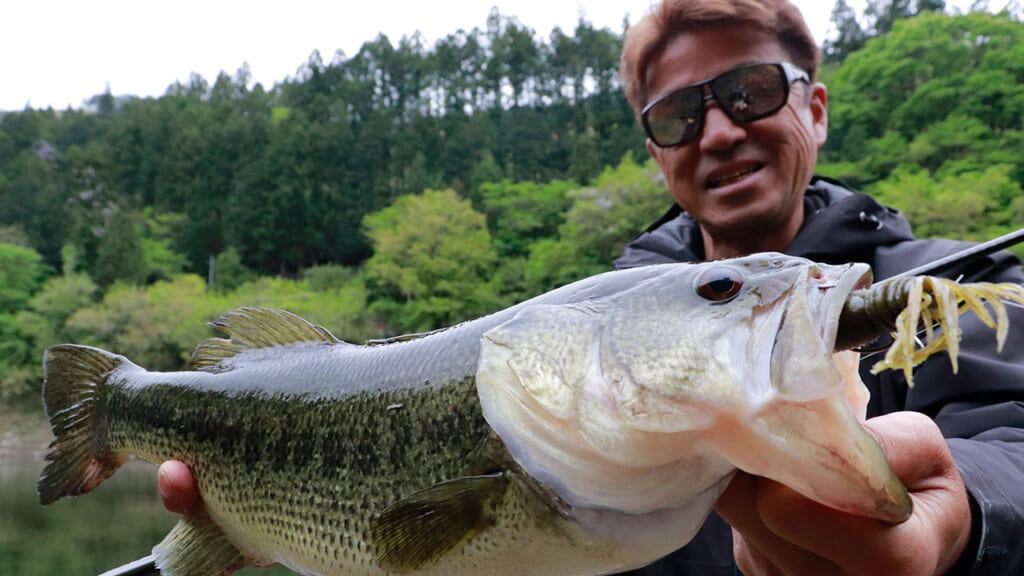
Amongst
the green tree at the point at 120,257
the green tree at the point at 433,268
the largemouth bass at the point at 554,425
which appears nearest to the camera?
the largemouth bass at the point at 554,425

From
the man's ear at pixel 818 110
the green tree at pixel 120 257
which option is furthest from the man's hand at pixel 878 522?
the green tree at pixel 120 257

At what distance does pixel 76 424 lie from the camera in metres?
2.38

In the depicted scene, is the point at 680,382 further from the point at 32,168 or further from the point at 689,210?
the point at 32,168

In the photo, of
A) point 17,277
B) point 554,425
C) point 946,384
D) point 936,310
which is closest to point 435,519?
point 554,425

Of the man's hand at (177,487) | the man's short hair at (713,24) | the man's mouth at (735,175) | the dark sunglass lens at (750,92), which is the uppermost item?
the man's short hair at (713,24)

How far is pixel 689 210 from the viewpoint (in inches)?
126

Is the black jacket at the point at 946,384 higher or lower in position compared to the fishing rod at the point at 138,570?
higher

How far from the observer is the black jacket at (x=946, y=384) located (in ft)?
4.11

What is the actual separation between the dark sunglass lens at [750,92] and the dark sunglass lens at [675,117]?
0.10 m

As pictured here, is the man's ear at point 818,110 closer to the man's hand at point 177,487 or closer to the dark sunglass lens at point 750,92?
the dark sunglass lens at point 750,92

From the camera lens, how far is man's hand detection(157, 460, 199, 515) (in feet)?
6.48

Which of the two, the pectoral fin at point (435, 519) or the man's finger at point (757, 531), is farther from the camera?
the pectoral fin at point (435, 519)

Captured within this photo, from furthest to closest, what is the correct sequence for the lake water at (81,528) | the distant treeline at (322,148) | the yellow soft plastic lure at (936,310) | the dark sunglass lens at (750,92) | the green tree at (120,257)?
1. the distant treeline at (322,148)
2. the green tree at (120,257)
3. the lake water at (81,528)
4. the dark sunglass lens at (750,92)
5. the yellow soft plastic lure at (936,310)

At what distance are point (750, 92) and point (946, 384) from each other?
141 centimetres
